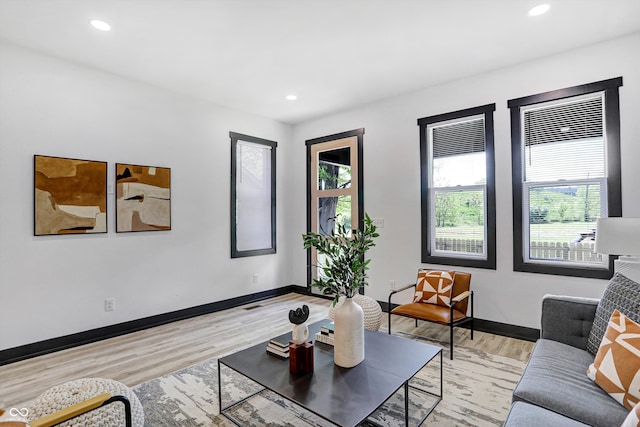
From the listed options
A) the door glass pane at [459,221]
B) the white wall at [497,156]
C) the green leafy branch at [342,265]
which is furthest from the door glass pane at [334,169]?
the green leafy branch at [342,265]

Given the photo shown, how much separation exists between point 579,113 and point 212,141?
4229 millimetres

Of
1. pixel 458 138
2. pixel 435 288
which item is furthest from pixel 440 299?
pixel 458 138

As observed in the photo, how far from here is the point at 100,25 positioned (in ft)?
8.98

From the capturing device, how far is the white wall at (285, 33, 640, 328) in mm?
2969

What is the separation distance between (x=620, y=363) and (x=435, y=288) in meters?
2.00

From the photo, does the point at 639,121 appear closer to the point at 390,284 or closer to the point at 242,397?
the point at 390,284

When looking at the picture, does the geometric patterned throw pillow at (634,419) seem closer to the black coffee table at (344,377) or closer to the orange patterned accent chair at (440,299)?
the black coffee table at (344,377)

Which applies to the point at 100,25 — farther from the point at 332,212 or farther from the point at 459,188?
the point at 459,188

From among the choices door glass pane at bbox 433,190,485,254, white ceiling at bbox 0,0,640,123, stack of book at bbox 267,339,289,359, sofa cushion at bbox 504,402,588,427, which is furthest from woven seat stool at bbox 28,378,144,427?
door glass pane at bbox 433,190,485,254

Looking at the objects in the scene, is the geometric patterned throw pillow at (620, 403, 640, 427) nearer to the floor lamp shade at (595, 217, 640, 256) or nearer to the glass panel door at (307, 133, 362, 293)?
the floor lamp shade at (595, 217, 640, 256)

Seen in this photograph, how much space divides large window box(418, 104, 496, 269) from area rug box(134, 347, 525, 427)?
1.39 metres

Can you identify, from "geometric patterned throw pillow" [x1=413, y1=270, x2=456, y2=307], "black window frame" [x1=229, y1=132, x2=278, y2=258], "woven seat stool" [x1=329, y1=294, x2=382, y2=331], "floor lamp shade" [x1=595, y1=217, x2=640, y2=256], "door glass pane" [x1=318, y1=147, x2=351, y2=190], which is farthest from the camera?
"door glass pane" [x1=318, y1=147, x2=351, y2=190]

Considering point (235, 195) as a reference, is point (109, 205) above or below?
below

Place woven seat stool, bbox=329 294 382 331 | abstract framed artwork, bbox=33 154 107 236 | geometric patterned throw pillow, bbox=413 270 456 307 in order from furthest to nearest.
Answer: geometric patterned throw pillow, bbox=413 270 456 307, woven seat stool, bbox=329 294 382 331, abstract framed artwork, bbox=33 154 107 236
